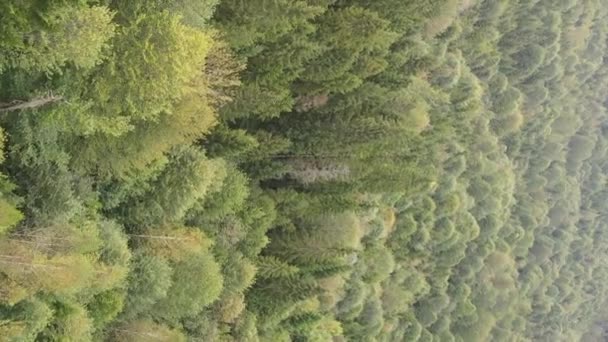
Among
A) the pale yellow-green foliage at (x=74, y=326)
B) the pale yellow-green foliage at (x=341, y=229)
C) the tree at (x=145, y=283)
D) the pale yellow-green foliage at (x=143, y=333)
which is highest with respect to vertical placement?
the pale yellow-green foliage at (x=74, y=326)

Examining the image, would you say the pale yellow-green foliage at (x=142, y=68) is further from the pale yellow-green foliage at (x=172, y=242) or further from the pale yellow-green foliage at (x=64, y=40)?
the pale yellow-green foliage at (x=172, y=242)

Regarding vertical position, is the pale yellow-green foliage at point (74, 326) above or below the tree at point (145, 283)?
above

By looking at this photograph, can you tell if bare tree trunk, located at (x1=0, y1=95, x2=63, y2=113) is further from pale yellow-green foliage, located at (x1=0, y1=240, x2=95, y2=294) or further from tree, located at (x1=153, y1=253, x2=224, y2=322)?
tree, located at (x1=153, y1=253, x2=224, y2=322)

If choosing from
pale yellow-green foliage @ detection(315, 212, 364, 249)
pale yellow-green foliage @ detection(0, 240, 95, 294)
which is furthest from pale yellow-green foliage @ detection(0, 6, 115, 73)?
pale yellow-green foliage @ detection(315, 212, 364, 249)

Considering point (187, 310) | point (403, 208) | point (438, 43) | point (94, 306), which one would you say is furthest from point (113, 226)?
Answer: point (438, 43)

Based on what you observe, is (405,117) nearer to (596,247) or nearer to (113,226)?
(113,226)

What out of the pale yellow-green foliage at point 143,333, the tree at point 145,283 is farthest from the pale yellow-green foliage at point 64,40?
the pale yellow-green foliage at point 143,333
